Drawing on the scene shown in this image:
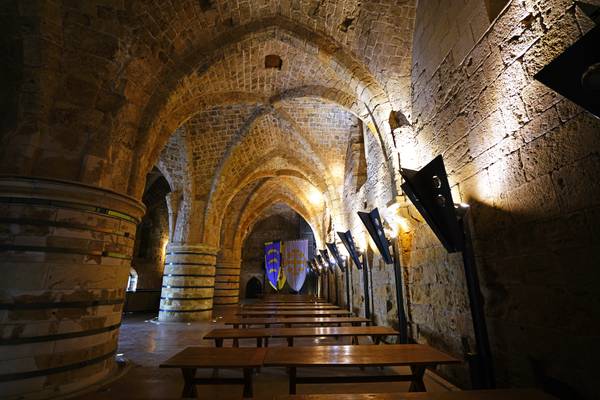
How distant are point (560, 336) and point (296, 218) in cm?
2114

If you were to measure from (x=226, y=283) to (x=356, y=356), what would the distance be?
12539mm

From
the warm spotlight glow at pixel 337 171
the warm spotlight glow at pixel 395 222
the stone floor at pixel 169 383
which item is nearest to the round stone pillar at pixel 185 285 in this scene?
the stone floor at pixel 169 383

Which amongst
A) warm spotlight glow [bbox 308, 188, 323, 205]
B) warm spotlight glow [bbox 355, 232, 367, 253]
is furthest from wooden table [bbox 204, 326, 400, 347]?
warm spotlight glow [bbox 308, 188, 323, 205]

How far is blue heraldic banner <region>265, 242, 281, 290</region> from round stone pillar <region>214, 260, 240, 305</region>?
6144 mm

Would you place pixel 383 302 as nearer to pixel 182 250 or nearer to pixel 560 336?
pixel 560 336

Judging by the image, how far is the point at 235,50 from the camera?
532 centimetres

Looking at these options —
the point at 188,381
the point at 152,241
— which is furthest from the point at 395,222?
Answer: the point at 152,241

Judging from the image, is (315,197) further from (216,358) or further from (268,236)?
(216,358)

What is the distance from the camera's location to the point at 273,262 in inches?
811

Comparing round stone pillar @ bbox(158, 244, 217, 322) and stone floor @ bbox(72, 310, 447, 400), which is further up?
round stone pillar @ bbox(158, 244, 217, 322)

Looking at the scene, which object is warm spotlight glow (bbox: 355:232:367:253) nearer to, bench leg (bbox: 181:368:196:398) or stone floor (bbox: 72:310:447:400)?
stone floor (bbox: 72:310:447:400)

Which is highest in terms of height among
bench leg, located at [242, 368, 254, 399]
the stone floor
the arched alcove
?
the arched alcove

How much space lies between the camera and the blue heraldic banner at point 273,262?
20312 millimetres

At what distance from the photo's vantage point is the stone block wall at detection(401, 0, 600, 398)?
1.87 m
